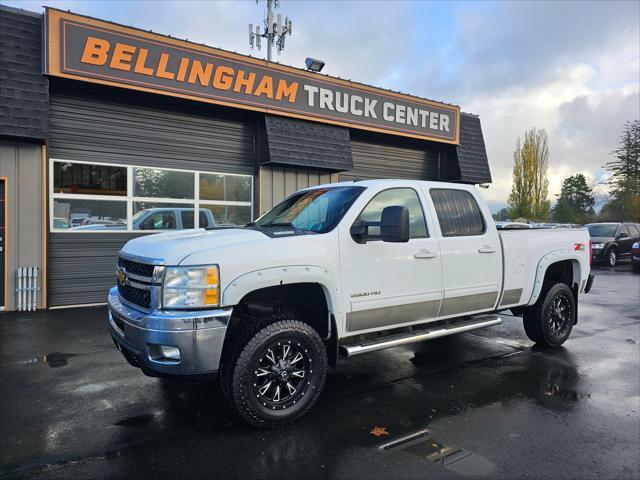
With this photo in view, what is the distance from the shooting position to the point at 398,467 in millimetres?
3184

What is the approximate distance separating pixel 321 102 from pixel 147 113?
4.12 metres

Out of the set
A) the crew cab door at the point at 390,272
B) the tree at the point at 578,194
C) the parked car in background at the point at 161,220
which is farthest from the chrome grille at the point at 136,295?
the tree at the point at 578,194

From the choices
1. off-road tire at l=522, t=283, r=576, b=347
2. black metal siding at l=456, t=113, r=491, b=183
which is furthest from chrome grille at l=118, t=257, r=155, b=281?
black metal siding at l=456, t=113, r=491, b=183

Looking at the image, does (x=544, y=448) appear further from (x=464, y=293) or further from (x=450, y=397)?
(x=464, y=293)

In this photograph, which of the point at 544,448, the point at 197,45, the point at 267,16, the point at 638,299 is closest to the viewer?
the point at 544,448

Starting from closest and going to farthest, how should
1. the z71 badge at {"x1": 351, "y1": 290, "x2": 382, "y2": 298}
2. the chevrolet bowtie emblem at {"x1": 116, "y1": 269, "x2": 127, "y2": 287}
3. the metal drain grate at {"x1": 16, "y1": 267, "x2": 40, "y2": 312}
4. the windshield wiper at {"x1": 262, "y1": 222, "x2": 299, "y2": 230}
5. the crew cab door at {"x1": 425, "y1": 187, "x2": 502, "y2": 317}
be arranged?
1. the chevrolet bowtie emblem at {"x1": 116, "y1": 269, "x2": 127, "y2": 287}
2. the z71 badge at {"x1": 351, "y1": 290, "x2": 382, "y2": 298}
3. the windshield wiper at {"x1": 262, "y1": 222, "x2": 299, "y2": 230}
4. the crew cab door at {"x1": 425, "y1": 187, "x2": 502, "y2": 317}
5. the metal drain grate at {"x1": 16, "y1": 267, "x2": 40, "y2": 312}

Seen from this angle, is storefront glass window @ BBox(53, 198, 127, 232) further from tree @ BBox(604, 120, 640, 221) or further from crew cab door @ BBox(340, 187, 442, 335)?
tree @ BBox(604, 120, 640, 221)

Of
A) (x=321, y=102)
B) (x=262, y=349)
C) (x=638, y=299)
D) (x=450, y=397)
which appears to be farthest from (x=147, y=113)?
(x=638, y=299)

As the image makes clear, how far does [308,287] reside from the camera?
417 cm

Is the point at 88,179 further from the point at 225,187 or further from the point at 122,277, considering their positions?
the point at 122,277

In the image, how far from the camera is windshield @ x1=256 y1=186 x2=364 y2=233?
4434 mm

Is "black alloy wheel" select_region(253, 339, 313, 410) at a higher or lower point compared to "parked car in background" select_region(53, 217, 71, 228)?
lower

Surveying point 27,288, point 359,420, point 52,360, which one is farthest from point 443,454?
point 27,288

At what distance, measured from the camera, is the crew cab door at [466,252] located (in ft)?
16.4
